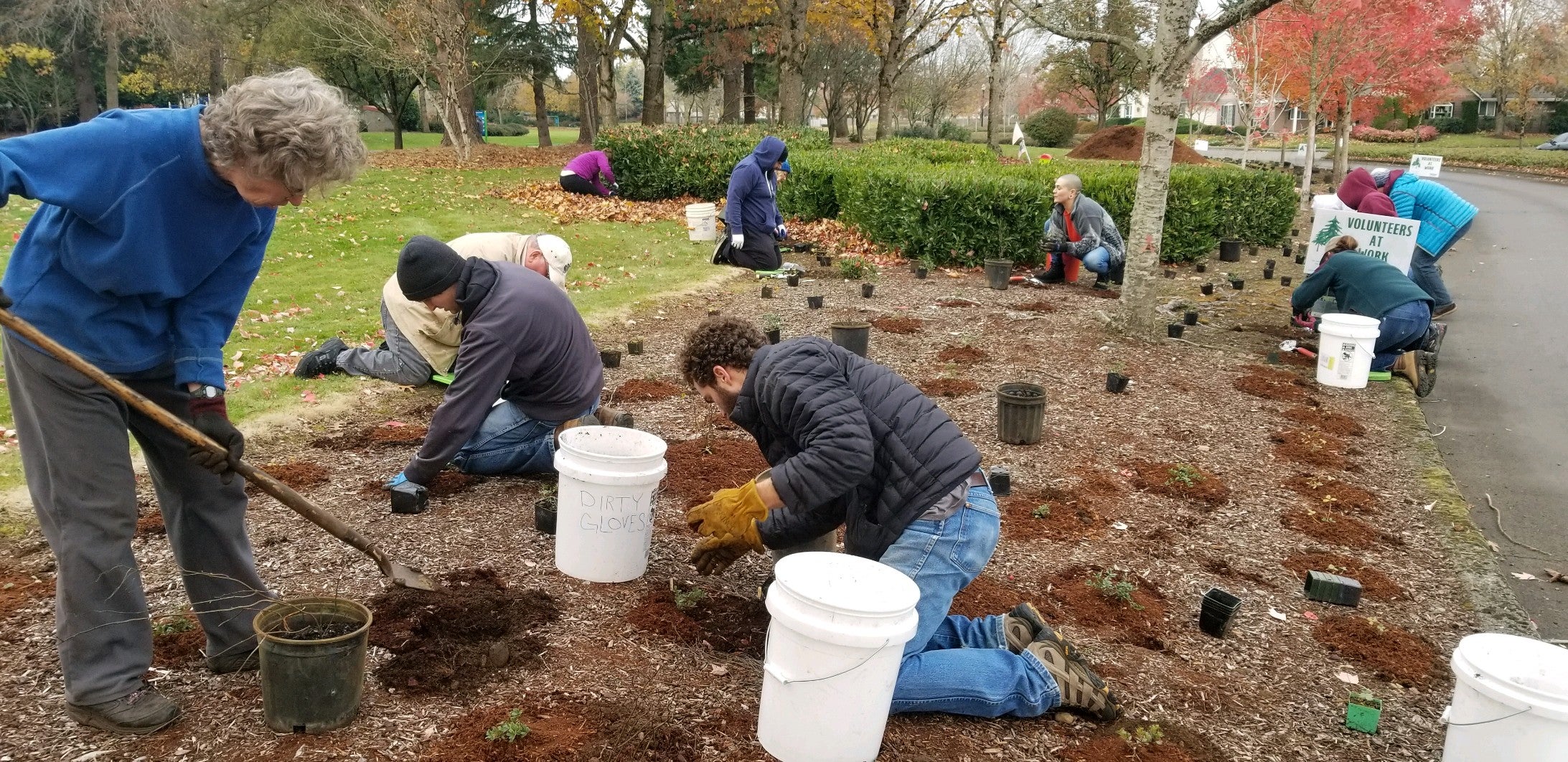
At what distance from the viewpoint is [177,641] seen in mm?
3451

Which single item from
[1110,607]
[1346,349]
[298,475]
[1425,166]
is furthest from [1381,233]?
[298,475]

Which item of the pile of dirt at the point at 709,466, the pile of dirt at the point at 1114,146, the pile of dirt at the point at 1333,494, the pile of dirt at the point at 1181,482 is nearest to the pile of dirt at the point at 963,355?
the pile of dirt at the point at 1181,482

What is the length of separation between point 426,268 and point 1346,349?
6.75 metres

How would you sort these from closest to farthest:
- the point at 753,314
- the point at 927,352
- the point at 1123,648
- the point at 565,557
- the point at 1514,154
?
the point at 1123,648
the point at 565,557
the point at 927,352
the point at 753,314
the point at 1514,154

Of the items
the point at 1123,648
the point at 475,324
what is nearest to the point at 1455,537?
the point at 1123,648

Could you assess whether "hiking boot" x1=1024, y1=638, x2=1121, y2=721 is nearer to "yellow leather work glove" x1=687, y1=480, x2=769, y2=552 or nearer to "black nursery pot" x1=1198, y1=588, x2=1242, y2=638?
"black nursery pot" x1=1198, y1=588, x2=1242, y2=638

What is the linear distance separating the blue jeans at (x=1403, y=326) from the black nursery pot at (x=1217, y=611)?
4641 millimetres

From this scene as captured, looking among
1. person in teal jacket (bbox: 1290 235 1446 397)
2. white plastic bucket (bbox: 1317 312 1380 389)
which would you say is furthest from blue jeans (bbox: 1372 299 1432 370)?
white plastic bucket (bbox: 1317 312 1380 389)

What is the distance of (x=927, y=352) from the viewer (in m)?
8.49

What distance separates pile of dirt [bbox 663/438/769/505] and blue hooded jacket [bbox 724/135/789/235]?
575cm

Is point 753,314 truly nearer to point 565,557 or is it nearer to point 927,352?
point 927,352

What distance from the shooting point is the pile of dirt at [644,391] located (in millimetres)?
6898

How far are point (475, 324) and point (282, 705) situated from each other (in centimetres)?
192

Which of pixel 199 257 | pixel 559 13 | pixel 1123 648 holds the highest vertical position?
pixel 559 13
